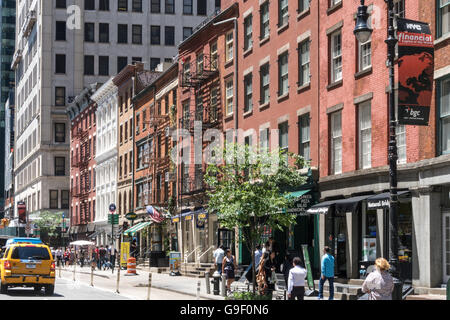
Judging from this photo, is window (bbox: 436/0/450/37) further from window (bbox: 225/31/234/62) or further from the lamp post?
window (bbox: 225/31/234/62)

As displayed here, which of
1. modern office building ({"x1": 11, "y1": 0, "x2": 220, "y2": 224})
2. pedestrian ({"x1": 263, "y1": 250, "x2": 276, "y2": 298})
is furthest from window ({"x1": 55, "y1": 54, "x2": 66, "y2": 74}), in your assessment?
pedestrian ({"x1": 263, "y1": 250, "x2": 276, "y2": 298})

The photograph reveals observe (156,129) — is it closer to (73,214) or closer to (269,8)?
(269,8)

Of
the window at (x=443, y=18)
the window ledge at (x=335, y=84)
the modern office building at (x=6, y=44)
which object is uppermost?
the modern office building at (x=6, y=44)

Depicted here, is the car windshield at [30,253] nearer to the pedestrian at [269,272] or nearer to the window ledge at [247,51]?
the pedestrian at [269,272]

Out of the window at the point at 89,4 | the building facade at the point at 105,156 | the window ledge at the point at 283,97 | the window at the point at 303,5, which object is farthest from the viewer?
the window at the point at 89,4

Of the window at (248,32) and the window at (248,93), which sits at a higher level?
the window at (248,32)

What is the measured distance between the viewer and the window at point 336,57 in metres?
33.2

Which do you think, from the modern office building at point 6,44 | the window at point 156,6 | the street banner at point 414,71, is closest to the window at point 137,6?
the window at point 156,6

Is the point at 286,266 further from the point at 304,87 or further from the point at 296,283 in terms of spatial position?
the point at 304,87

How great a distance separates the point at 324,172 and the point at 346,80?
13.2ft

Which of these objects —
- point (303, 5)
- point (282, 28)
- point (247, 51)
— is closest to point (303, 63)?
point (303, 5)

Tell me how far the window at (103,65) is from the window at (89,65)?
863 millimetres

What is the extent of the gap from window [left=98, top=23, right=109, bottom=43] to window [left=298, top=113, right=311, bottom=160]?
65915mm

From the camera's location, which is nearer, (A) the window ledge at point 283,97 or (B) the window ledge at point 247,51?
(A) the window ledge at point 283,97
